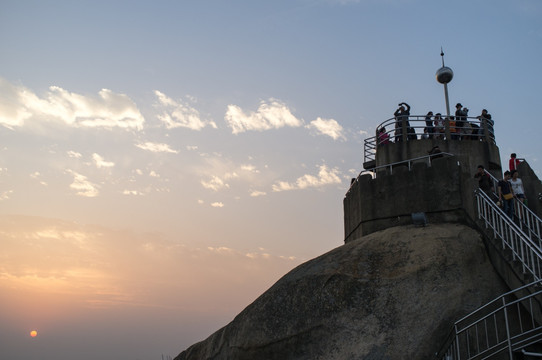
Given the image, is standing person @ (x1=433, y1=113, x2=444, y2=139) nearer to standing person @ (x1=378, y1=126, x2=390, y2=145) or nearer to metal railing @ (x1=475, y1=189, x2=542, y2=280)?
standing person @ (x1=378, y1=126, x2=390, y2=145)

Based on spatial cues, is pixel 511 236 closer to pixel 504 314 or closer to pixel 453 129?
pixel 504 314

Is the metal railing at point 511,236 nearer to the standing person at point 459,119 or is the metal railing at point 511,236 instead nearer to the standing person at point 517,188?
the standing person at point 517,188

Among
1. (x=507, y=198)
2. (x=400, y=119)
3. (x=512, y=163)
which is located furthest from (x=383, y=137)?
A: (x=507, y=198)

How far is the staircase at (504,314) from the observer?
33.7ft

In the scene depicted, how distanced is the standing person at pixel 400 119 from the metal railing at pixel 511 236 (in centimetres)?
584

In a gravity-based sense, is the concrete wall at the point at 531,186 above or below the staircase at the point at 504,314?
above

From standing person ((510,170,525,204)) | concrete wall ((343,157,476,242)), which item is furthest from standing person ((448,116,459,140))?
standing person ((510,170,525,204))

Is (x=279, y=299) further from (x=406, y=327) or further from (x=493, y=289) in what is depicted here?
(x=493, y=289)

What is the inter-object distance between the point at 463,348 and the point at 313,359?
12.6 ft

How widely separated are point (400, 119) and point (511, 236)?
28.9 feet

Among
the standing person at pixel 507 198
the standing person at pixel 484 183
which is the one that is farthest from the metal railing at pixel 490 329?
the standing person at pixel 484 183

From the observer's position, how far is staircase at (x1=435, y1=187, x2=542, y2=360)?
33.7ft

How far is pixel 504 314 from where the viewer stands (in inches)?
432

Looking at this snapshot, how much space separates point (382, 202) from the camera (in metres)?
18.0
